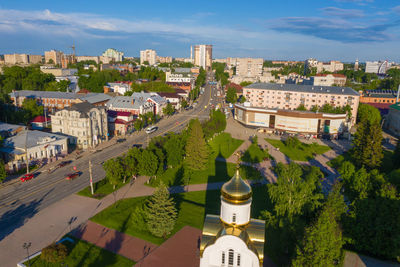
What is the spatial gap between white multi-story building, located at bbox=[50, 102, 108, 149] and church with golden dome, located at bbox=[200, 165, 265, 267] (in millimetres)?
36384

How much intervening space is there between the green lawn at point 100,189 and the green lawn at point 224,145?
1661 centimetres

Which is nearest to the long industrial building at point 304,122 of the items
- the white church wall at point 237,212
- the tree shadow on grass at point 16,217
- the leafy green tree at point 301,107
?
the leafy green tree at point 301,107

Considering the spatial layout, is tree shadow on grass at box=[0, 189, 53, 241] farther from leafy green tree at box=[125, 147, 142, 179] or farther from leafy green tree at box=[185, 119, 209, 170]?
leafy green tree at box=[185, 119, 209, 170]

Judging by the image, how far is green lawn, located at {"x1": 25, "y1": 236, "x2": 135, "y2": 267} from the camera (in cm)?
1923

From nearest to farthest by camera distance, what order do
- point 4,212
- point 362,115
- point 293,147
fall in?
point 4,212, point 293,147, point 362,115

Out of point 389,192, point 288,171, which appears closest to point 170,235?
point 288,171

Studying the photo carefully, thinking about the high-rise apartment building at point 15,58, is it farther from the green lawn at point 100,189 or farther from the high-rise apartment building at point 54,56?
the green lawn at point 100,189

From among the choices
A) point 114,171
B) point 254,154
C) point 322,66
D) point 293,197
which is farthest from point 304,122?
point 322,66

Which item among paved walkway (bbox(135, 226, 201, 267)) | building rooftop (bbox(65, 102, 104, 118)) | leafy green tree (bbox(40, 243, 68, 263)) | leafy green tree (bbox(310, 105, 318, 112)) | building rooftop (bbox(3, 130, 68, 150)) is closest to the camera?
leafy green tree (bbox(40, 243, 68, 263))

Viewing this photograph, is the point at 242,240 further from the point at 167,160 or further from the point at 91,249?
the point at 167,160

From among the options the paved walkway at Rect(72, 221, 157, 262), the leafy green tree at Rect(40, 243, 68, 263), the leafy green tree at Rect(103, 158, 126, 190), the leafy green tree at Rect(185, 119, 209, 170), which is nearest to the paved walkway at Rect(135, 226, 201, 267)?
the paved walkway at Rect(72, 221, 157, 262)

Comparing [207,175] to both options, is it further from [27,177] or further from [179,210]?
[27,177]

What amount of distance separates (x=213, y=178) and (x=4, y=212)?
21639mm

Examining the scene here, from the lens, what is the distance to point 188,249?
21109 millimetres
